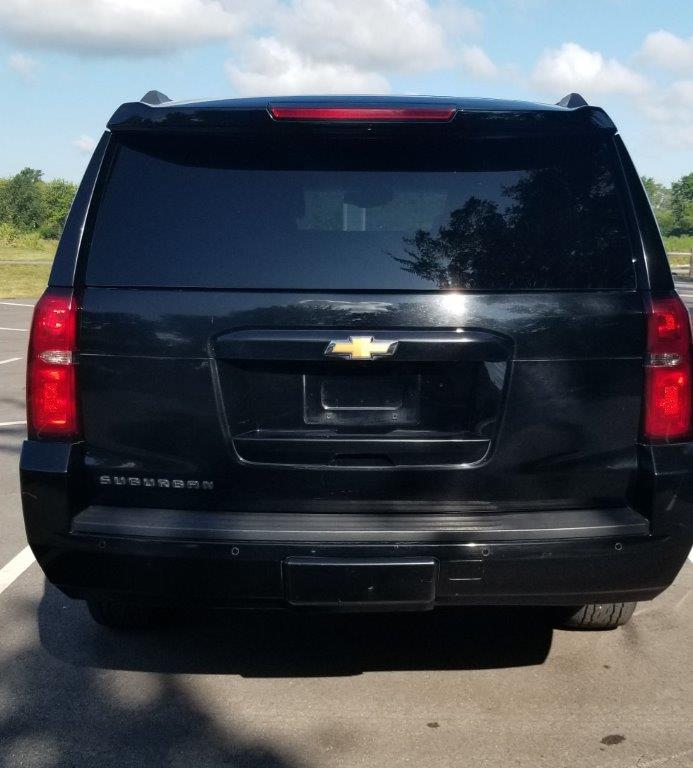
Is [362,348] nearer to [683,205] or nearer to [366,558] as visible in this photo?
[366,558]

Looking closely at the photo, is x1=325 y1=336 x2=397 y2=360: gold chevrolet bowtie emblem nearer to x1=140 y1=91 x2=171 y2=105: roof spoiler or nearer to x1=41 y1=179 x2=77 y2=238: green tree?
x1=140 y1=91 x2=171 y2=105: roof spoiler

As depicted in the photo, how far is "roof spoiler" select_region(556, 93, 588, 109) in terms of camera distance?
3.64 metres

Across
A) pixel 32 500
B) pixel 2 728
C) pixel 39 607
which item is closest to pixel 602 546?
pixel 32 500

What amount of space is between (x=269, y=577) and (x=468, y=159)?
56.6 inches

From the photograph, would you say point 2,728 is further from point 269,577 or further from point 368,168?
point 368,168

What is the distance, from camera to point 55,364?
3.42 meters

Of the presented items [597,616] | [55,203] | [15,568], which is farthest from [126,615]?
[55,203]

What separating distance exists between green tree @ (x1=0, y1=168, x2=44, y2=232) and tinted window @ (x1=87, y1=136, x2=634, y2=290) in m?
102

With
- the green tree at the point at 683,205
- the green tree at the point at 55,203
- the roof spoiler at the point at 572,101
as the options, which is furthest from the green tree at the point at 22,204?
the roof spoiler at the point at 572,101

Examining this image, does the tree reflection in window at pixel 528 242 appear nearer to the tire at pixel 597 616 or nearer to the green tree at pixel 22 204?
the tire at pixel 597 616

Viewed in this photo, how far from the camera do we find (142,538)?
3352 mm

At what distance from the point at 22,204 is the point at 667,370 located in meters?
109

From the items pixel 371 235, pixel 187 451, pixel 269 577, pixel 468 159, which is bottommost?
pixel 269 577

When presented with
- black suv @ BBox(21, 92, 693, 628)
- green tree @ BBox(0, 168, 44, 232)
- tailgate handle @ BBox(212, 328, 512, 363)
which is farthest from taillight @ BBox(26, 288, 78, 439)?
green tree @ BBox(0, 168, 44, 232)
